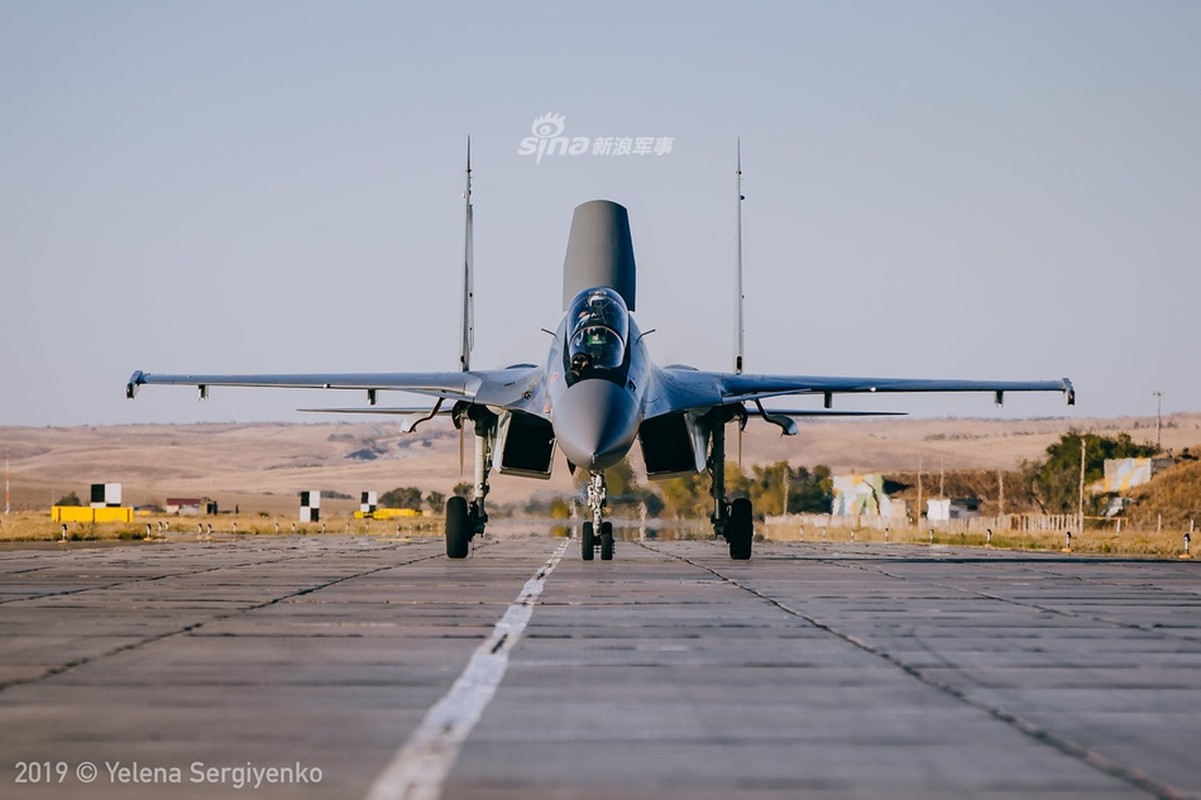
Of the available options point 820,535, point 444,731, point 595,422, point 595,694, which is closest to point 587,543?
point 595,422

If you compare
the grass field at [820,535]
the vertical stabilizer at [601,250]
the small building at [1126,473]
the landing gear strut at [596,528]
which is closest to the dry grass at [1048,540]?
the grass field at [820,535]

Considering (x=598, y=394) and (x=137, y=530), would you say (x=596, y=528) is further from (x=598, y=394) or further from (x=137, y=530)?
(x=137, y=530)

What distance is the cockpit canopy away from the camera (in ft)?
81.4

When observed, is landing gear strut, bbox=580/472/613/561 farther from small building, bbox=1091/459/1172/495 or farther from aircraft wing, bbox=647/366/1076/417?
small building, bbox=1091/459/1172/495

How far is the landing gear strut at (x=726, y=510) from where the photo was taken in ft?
91.9

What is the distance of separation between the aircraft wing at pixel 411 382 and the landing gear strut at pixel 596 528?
1.99 metres

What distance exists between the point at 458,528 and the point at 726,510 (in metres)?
4.87

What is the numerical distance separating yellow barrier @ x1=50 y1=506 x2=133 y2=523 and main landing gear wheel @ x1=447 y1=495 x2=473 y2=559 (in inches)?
1186

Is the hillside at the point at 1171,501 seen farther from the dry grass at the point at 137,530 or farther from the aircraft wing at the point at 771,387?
the aircraft wing at the point at 771,387

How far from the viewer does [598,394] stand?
24562 mm

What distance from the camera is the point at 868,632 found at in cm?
1244

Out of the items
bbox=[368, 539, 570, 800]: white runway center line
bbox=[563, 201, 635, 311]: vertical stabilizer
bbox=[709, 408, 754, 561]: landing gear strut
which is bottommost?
bbox=[368, 539, 570, 800]: white runway center line

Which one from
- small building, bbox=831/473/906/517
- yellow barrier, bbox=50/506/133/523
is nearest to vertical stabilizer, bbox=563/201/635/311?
yellow barrier, bbox=50/506/133/523

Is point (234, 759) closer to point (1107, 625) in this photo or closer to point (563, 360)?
point (1107, 625)
